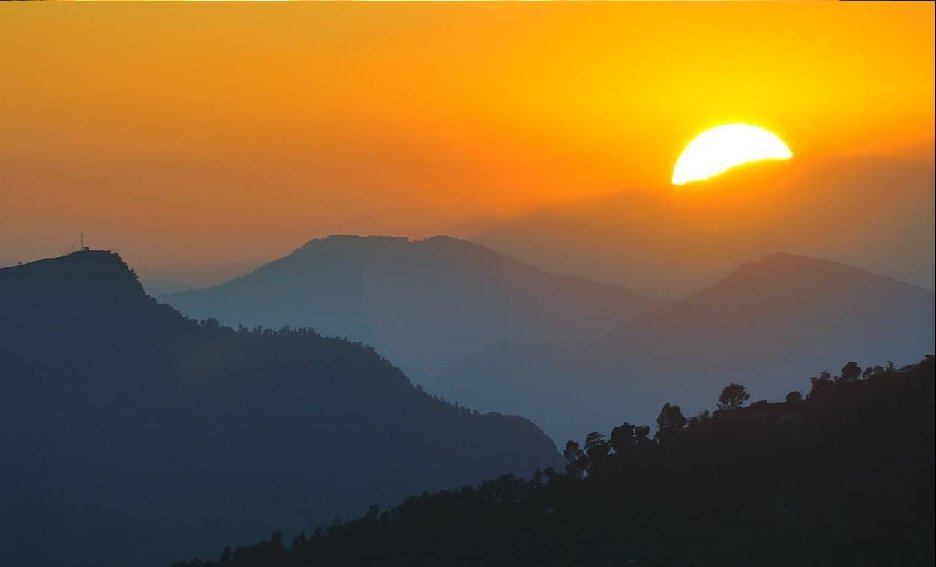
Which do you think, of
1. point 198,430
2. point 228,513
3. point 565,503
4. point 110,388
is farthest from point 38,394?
point 565,503

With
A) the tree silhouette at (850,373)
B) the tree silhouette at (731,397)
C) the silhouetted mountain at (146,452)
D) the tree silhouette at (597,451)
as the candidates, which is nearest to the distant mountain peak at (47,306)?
the silhouetted mountain at (146,452)

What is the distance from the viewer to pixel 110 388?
187 metres

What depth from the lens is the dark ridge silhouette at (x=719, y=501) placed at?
62719 millimetres

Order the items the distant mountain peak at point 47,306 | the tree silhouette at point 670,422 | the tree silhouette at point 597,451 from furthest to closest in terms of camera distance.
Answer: the distant mountain peak at point 47,306 < the tree silhouette at point 597,451 < the tree silhouette at point 670,422

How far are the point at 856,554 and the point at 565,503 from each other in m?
27.1

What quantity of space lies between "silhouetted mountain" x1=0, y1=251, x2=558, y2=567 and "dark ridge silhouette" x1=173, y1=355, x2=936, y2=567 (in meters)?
63.7

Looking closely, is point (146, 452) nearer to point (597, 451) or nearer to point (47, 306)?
point (47, 306)

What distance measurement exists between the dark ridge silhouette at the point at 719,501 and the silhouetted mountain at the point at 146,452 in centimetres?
6372

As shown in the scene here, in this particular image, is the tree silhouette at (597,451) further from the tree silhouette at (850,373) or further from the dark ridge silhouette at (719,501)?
the tree silhouette at (850,373)

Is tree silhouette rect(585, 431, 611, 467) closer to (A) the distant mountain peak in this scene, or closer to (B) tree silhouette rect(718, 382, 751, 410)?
(B) tree silhouette rect(718, 382, 751, 410)

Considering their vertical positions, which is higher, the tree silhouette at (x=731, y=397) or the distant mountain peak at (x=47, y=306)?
the distant mountain peak at (x=47, y=306)

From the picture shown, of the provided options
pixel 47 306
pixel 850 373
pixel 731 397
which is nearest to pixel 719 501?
pixel 850 373

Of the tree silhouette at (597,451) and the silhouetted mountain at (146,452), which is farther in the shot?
the silhouetted mountain at (146,452)

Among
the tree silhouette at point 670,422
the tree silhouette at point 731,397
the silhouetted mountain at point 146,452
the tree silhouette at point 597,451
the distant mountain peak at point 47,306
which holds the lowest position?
the tree silhouette at point 597,451
